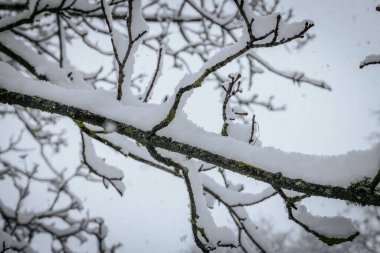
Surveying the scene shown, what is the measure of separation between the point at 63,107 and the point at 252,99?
2.74 metres

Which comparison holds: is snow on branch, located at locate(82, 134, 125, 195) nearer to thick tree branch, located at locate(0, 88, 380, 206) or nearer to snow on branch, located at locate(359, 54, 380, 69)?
thick tree branch, located at locate(0, 88, 380, 206)

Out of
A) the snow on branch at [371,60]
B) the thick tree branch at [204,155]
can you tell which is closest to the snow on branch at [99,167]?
the thick tree branch at [204,155]

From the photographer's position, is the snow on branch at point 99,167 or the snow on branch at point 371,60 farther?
the snow on branch at point 99,167

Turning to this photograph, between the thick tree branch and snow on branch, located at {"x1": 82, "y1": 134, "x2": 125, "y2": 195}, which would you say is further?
snow on branch, located at {"x1": 82, "y1": 134, "x2": 125, "y2": 195}

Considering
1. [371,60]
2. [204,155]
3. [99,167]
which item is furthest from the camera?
[99,167]

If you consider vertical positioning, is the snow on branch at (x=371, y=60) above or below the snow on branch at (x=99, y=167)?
above

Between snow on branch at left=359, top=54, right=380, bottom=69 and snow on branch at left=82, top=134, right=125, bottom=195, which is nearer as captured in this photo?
snow on branch at left=359, top=54, right=380, bottom=69

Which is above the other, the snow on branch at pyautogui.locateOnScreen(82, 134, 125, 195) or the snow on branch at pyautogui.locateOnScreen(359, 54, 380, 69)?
the snow on branch at pyautogui.locateOnScreen(359, 54, 380, 69)

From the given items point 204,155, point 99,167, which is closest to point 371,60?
point 204,155

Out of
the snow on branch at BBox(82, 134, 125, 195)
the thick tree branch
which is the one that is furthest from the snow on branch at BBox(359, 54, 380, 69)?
the snow on branch at BBox(82, 134, 125, 195)

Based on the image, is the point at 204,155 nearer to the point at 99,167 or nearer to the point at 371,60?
the point at 371,60

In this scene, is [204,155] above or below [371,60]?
below

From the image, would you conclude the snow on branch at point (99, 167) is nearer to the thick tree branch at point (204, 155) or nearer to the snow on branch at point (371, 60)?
the thick tree branch at point (204, 155)

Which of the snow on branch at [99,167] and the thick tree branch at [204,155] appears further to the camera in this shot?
the snow on branch at [99,167]
